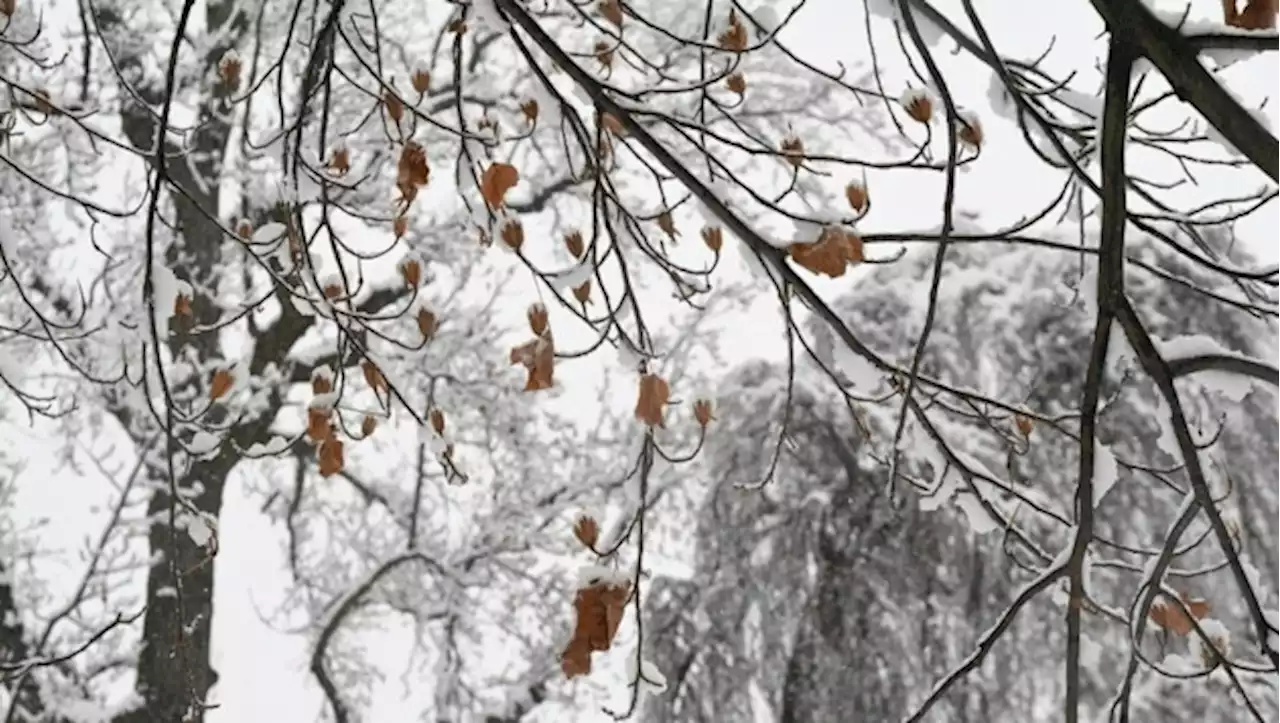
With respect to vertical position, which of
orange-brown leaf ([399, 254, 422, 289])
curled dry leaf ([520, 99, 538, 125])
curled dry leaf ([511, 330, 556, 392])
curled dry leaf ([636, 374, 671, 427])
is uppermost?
curled dry leaf ([520, 99, 538, 125])

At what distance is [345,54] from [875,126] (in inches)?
97.1

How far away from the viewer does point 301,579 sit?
18.2 ft

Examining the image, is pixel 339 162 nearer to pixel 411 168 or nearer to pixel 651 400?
pixel 411 168

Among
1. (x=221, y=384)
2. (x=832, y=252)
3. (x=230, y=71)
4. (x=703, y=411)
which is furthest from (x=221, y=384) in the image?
(x=832, y=252)

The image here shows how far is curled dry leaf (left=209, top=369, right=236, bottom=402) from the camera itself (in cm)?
166

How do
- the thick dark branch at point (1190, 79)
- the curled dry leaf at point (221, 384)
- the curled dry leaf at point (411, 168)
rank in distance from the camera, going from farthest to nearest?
the curled dry leaf at point (221, 384) → the curled dry leaf at point (411, 168) → the thick dark branch at point (1190, 79)

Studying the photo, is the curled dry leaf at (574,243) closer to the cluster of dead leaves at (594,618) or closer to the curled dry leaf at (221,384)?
the cluster of dead leaves at (594,618)

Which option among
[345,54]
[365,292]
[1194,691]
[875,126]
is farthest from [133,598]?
[1194,691]

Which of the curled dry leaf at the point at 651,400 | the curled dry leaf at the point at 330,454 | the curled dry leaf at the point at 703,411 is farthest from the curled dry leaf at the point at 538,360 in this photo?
the curled dry leaf at the point at 330,454

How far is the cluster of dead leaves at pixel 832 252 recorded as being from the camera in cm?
104

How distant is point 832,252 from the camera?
1.04 meters

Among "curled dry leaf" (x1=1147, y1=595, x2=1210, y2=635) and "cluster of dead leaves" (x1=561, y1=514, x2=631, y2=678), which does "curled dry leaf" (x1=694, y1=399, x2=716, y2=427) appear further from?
"curled dry leaf" (x1=1147, y1=595, x2=1210, y2=635)

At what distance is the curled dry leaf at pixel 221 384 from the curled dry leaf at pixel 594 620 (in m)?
0.79

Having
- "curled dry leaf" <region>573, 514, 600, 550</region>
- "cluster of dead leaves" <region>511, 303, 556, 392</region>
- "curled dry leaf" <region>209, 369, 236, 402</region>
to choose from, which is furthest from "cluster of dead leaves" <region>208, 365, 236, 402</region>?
"curled dry leaf" <region>573, 514, 600, 550</region>
